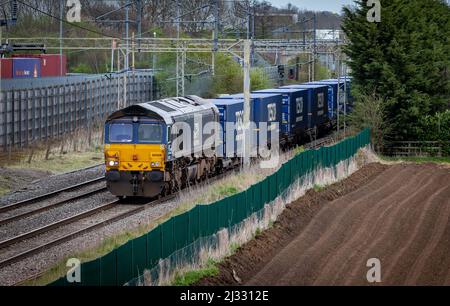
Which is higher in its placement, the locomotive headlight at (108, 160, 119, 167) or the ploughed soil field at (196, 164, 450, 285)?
the locomotive headlight at (108, 160, 119, 167)

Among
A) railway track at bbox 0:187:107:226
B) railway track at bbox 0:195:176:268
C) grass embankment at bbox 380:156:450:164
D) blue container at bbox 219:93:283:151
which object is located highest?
blue container at bbox 219:93:283:151

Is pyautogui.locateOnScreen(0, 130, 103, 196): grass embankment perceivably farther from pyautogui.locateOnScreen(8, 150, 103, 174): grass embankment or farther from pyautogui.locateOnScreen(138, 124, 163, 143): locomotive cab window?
pyautogui.locateOnScreen(138, 124, 163, 143): locomotive cab window

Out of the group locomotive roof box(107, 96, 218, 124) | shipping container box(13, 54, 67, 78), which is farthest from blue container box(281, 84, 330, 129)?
shipping container box(13, 54, 67, 78)

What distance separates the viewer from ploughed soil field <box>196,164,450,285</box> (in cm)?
1753

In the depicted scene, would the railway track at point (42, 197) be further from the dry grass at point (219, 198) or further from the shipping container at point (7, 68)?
the shipping container at point (7, 68)

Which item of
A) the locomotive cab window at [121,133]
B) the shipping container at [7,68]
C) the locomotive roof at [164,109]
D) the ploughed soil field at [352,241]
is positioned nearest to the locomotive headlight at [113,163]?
the locomotive cab window at [121,133]

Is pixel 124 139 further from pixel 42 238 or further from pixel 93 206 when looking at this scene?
pixel 42 238

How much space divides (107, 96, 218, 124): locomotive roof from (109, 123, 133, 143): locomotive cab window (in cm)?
31

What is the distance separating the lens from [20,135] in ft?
141

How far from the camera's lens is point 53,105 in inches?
1842

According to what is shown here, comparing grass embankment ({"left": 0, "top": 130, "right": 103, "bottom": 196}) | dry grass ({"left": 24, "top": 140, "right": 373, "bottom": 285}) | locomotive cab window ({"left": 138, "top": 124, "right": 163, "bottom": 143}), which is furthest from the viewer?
grass embankment ({"left": 0, "top": 130, "right": 103, "bottom": 196})

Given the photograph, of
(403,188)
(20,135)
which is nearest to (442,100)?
(403,188)

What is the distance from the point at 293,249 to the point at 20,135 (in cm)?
2518

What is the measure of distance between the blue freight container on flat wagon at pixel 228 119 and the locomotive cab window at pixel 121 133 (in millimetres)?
5695
